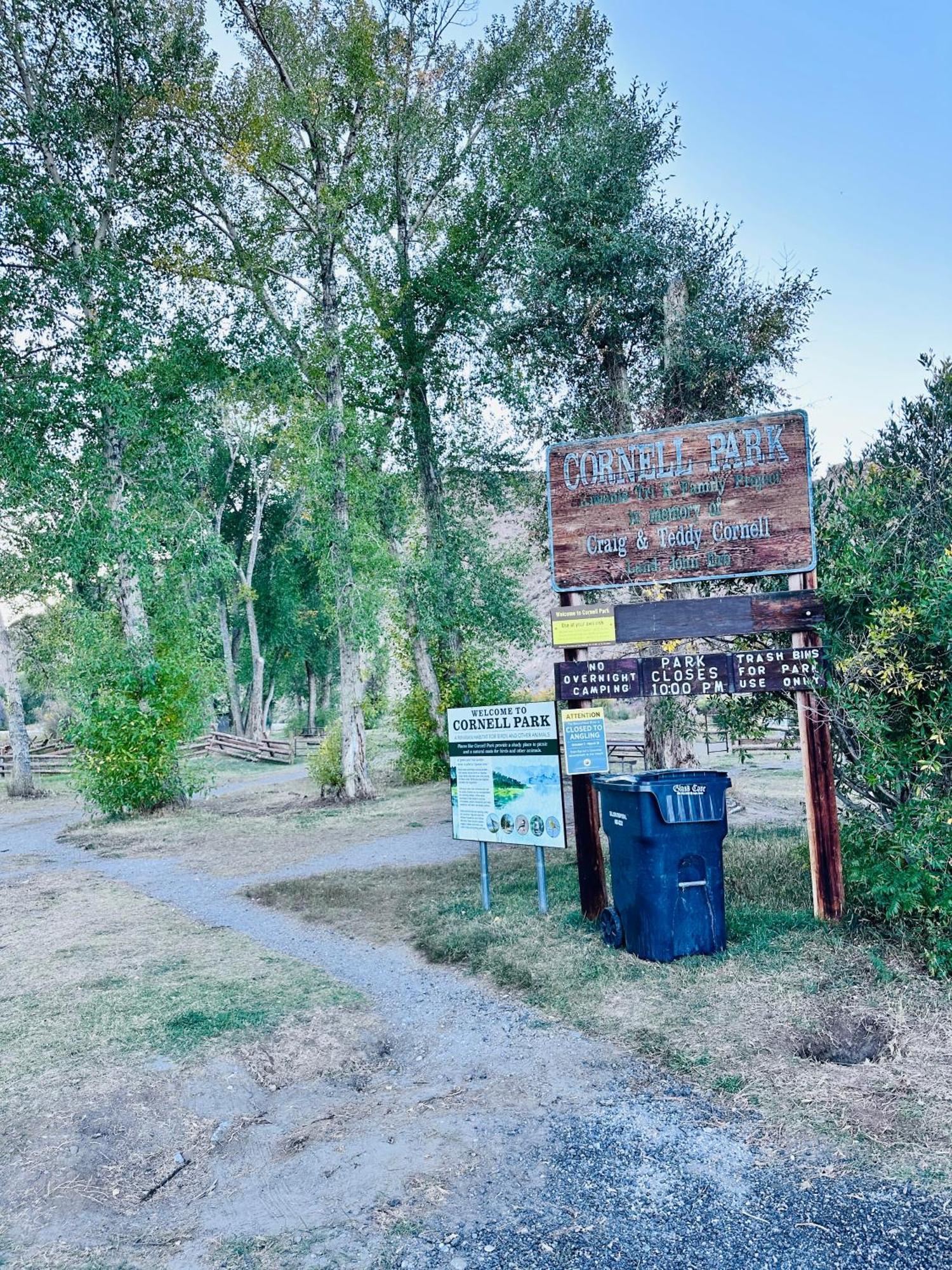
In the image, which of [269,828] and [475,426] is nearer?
[269,828]

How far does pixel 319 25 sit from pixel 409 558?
34.0ft

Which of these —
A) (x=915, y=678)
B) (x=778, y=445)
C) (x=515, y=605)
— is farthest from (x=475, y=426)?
(x=915, y=678)

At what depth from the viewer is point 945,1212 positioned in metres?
2.92

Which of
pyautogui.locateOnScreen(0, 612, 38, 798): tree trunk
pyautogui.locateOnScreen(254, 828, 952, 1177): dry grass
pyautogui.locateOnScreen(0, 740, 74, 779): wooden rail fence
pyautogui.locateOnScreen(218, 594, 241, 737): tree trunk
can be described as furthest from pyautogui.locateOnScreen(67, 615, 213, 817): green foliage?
pyautogui.locateOnScreen(218, 594, 241, 737): tree trunk

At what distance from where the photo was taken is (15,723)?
21031 mm

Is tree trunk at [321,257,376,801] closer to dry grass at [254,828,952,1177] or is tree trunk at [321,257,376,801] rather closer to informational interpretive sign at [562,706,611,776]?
dry grass at [254,828,952,1177]

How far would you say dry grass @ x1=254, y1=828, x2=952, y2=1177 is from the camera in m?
3.65

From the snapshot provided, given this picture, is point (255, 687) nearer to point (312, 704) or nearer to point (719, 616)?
point (312, 704)

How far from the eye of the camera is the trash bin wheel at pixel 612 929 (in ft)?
19.5

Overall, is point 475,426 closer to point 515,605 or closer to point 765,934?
point 515,605

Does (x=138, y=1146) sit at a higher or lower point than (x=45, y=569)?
lower

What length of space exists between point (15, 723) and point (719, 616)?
787 inches

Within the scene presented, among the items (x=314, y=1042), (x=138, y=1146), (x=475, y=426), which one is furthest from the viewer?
(x=475, y=426)

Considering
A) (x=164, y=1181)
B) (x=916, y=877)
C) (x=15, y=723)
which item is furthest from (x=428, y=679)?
(x=164, y=1181)
